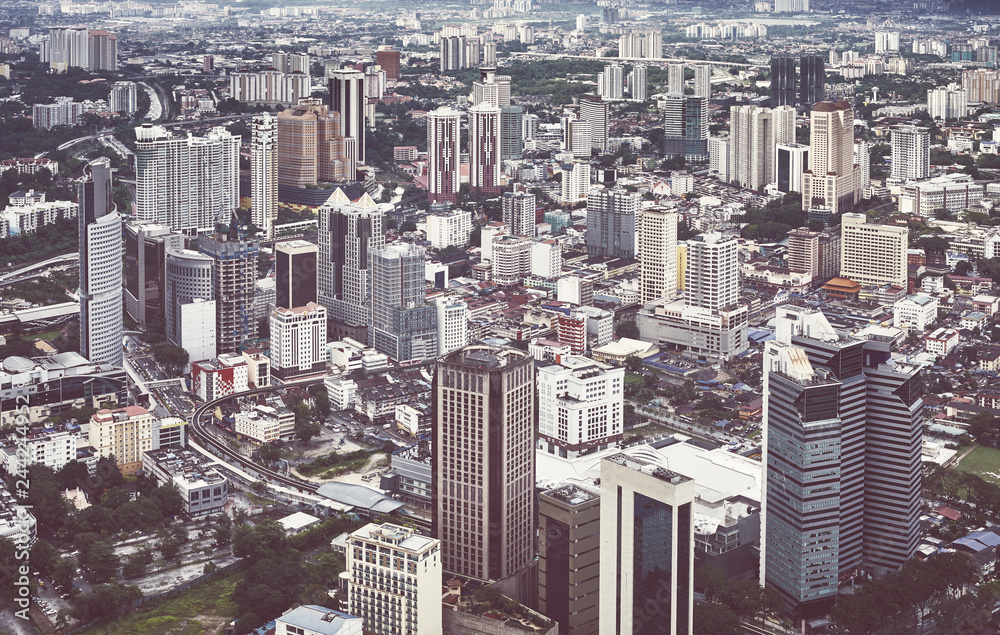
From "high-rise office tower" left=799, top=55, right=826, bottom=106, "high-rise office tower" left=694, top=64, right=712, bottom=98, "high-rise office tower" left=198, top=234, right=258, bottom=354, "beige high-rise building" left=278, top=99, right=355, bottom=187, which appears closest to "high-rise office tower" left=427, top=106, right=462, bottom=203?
"beige high-rise building" left=278, top=99, right=355, bottom=187

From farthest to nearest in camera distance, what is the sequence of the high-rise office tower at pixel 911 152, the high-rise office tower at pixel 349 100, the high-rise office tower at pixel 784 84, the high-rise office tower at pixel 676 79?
1. the high-rise office tower at pixel 676 79
2. the high-rise office tower at pixel 784 84
3. the high-rise office tower at pixel 349 100
4. the high-rise office tower at pixel 911 152

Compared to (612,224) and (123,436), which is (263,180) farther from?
(123,436)

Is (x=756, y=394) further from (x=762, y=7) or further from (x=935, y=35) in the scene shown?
(x=762, y=7)

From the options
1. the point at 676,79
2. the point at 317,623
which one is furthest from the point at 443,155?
the point at 317,623

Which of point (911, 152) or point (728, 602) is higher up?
point (911, 152)

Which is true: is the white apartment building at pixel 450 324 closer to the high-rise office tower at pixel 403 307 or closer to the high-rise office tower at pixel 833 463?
the high-rise office tower at pixel 403 307

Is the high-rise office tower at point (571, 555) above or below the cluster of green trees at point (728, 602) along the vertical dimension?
above

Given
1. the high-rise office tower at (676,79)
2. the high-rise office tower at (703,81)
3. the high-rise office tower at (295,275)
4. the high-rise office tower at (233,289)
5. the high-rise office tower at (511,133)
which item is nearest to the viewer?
the high-rise office tower at (233,289)

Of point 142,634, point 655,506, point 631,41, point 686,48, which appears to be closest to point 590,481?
point 655,506

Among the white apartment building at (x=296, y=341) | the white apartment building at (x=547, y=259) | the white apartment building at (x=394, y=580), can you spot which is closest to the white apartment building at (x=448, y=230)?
the white apartment building at (x=547, y=259)
